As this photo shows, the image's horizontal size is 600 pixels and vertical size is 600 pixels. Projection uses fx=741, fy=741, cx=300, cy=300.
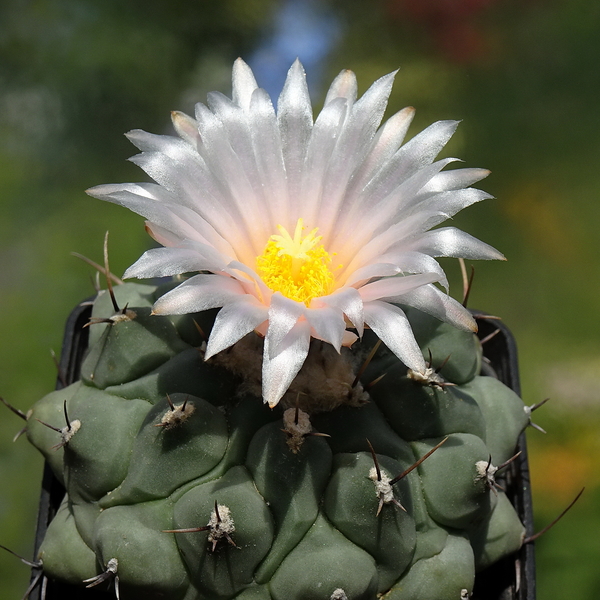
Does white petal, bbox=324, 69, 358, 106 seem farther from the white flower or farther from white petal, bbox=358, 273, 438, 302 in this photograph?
white petal, bbox=358, 273, 438, 302

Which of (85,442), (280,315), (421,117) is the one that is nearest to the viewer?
(280,315)

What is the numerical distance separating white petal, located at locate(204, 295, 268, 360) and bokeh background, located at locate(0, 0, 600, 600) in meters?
0.77

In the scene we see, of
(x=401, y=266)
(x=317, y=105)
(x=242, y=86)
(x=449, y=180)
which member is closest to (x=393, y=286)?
(x=401, y=266)

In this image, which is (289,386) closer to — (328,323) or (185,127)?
(328,323)

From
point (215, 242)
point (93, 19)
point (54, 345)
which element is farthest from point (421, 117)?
point (215, 242)

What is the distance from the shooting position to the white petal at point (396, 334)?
0.54 metres

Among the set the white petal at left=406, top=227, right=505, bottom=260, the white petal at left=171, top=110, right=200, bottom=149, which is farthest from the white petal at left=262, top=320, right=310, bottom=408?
the white petal at left=171, top=110, right=200, bottom=149

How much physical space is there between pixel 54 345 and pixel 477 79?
39.9 inches

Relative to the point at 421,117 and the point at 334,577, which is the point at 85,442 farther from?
the point at 421,117

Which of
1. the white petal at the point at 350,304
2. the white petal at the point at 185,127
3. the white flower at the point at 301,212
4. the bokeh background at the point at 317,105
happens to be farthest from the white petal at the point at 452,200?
the bokeh background at the point at 317,105

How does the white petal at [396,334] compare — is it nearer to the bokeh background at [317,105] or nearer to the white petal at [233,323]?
the white petal at [233,323]

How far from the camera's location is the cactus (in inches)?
22.3

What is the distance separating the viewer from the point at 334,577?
56 centimetres

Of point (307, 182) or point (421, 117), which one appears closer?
point (307, 182)
